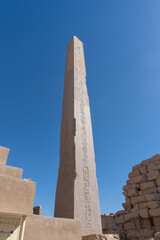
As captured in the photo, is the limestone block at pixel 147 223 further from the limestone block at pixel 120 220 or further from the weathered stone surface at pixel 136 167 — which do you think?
the weathered stone surface at pixel 136 167

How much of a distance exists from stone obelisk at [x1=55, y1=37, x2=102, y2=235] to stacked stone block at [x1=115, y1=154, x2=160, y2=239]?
3488 millimetres

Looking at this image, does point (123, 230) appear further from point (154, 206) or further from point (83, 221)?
point (83, 221)

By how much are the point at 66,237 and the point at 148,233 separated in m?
4.77

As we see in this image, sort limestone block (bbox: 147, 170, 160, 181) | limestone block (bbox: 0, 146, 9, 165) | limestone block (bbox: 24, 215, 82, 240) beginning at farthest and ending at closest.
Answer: limestone block (bbox: 147, 170, 160, 181) → limestone block (bbox: 0, 146, 9, 165) → limestone block (bbox: 24, 215, 82, 240)

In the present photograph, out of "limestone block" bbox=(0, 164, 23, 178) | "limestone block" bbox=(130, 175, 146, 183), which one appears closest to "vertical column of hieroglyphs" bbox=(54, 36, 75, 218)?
"limestone block" bbox=(0, 164, 23, 178)

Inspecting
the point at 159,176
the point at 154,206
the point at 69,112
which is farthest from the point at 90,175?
the point at 159,176

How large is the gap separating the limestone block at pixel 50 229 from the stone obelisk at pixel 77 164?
2.22 feet

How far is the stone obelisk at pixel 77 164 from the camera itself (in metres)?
3.47

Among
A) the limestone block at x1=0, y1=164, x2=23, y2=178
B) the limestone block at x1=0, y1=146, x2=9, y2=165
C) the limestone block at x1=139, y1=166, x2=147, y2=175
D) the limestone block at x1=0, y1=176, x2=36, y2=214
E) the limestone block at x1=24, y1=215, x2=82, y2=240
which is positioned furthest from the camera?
the limestone block at x1=139, y1=166, x2=147, y2=175

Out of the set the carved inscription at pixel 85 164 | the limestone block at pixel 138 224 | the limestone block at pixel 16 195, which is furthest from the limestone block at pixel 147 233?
the limestone block at pixel 16 195

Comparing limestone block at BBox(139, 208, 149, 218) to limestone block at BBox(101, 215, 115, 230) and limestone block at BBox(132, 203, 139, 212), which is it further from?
limestone block at BBox(101, 215, 115, 230)

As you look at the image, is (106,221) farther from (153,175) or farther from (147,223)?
(153,175)

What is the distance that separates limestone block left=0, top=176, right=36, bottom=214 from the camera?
209 cm

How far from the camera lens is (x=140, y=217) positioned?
6680 millimetres
